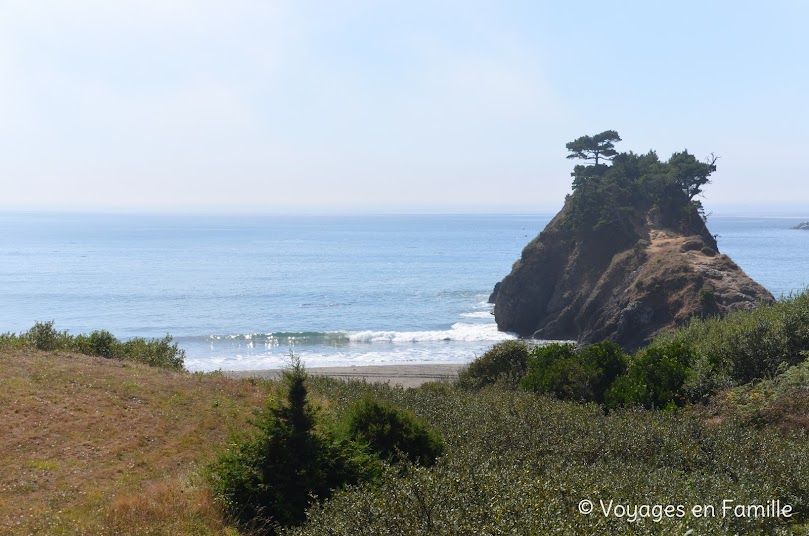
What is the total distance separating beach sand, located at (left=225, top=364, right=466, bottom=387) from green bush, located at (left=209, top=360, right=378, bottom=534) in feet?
108

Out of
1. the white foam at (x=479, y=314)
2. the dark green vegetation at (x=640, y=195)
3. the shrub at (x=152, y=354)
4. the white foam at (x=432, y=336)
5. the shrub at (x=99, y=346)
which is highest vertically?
the dark green vegetation at (x=640, y=195)

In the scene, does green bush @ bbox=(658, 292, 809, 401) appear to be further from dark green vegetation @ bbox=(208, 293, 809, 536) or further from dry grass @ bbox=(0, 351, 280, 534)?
dry grass @ bbox=(0, 351, 280, 534)

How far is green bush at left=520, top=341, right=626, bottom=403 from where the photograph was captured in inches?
923

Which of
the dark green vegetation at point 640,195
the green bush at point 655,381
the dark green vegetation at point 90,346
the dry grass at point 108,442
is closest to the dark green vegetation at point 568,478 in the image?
the dry grass at point 108,442

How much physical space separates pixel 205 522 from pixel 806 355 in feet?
61.0

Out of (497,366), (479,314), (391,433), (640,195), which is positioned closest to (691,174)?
(640,195)

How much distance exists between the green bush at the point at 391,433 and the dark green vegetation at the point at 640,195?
61178 mm

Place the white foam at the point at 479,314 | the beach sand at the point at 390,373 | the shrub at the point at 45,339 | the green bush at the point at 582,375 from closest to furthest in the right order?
the green bush at the point at 582,375 < the shrub at the point at 45,339 < the beach sand at the point at 390,373 < the white foam at the point at 479,314

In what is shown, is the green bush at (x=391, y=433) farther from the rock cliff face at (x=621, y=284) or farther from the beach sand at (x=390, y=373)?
the rock cliff face at (x=621, y=284)

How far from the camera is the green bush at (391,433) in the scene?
1179 cm

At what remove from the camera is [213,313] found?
253 feet

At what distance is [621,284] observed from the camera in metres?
63.1

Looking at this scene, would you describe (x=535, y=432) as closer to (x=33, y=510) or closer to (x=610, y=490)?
(x=610, y=490)

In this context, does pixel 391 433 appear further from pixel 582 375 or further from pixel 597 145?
pixel 597 145
